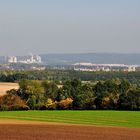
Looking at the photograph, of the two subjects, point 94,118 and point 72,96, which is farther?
point 72,96

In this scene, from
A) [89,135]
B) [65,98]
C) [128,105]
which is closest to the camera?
[89,135]

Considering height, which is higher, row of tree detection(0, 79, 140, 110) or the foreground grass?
row of tree detection(0, 79, 140, 110)

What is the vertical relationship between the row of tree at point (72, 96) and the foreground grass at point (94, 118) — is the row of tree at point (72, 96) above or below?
above

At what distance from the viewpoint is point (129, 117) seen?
76.8m

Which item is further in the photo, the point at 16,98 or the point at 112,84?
the point at 112,84

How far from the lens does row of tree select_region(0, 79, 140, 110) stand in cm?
9519

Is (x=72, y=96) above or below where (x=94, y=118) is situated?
above

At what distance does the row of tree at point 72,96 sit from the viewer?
95.2 m

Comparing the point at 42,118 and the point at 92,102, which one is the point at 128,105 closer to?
the point at 92,102

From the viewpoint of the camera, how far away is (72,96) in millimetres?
101875

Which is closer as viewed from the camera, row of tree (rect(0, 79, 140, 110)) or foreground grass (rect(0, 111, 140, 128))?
foreground grass (rect(0, 111, 140, 128))

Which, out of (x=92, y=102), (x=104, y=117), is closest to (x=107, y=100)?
(x=92, y=102)

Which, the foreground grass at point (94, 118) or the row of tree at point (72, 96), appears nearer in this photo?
the foreground grass at point (94, 118)

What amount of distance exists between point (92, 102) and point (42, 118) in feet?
79.1
